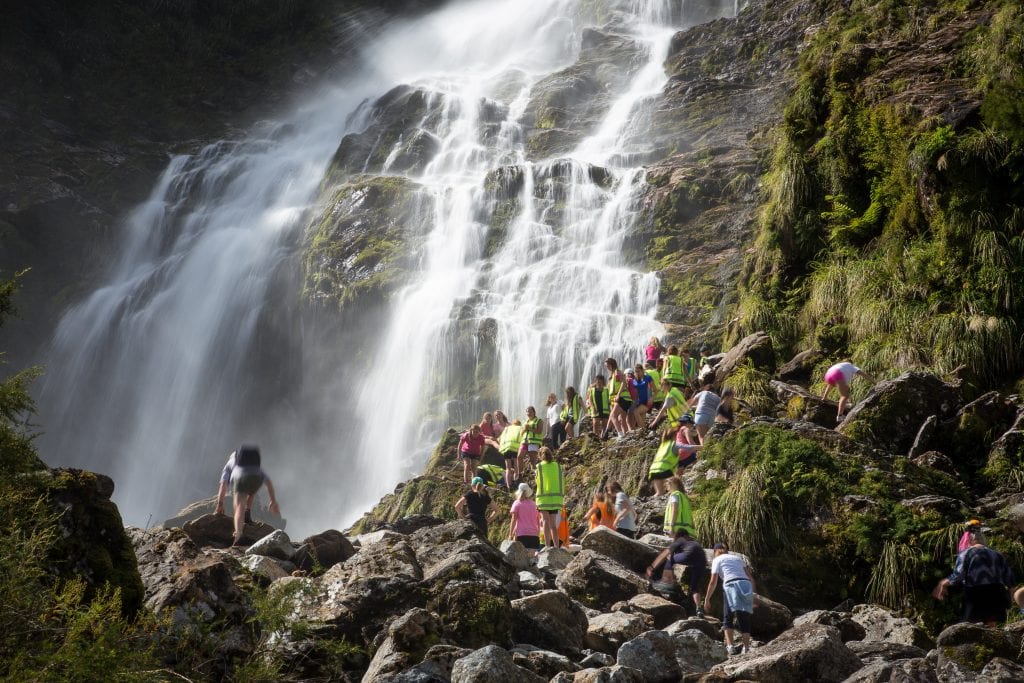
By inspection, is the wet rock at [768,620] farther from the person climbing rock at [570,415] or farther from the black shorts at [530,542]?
the person climbing rock at [570,415]

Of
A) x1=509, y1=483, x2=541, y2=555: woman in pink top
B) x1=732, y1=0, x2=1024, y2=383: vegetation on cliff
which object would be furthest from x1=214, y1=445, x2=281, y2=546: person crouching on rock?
x1=732, y1=0, x2=1024, y2=383: vegetation on cliff

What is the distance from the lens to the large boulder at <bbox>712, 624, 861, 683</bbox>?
664cm

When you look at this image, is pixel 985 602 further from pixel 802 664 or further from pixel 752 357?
pixel 752 357

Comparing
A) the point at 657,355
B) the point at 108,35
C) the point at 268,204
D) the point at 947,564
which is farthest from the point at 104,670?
the point at 108,35

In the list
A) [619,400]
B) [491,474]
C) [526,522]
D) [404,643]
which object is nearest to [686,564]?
[526,522]

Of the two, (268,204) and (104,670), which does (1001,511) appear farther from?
(268,204)

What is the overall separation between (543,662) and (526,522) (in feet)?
17.4

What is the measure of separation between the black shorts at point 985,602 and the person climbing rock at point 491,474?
28.3 ft

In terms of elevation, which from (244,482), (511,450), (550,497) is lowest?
(550,497)

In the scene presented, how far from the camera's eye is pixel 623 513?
38.3ft

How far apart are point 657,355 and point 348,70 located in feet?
145

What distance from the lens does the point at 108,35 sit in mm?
53438

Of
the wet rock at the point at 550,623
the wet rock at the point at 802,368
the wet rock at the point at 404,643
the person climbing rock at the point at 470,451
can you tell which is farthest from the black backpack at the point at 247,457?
the wet rock at the point at 802,368

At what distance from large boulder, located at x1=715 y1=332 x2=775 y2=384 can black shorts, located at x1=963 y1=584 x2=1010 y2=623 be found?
7.00 m
